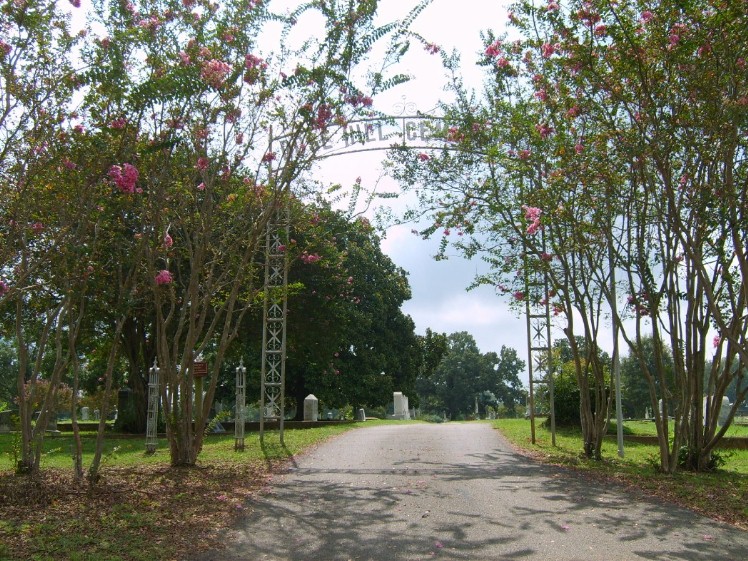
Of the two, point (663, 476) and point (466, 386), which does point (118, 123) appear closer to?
point (663, 476)

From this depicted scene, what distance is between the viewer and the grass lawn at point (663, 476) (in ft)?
26.0

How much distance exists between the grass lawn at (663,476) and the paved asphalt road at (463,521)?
1.52ft

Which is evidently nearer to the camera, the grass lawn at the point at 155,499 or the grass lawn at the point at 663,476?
the grass lawn at the point at 155,499

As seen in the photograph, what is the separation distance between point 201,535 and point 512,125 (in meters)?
8.66

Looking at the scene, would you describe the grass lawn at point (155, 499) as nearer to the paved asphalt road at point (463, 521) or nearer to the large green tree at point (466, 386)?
the paved asphalt road at point (463, 521)

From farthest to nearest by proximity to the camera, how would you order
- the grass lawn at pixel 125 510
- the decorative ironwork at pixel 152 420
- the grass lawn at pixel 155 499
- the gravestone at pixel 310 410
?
1. the gravestone at pixel 310 410
2. the decorative ironwork at pixel 152 420
3. the grass lawn at pixel 155 499
4. the grass lawn at pixel 125 510

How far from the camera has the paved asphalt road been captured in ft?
19.0

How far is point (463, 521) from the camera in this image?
699cm

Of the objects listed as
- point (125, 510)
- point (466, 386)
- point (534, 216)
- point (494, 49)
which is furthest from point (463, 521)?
point (466, 386)

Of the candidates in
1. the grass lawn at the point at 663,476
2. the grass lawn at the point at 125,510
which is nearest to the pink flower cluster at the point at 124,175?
the grass lawn at the point at 125,510

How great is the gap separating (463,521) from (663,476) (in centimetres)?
488

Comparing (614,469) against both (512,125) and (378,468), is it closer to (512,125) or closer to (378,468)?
(378,468)

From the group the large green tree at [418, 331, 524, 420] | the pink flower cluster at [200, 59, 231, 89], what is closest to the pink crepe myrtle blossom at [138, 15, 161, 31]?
the pink flower cluster at [200, 59, 231, 89]

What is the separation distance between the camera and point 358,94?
9.91m
